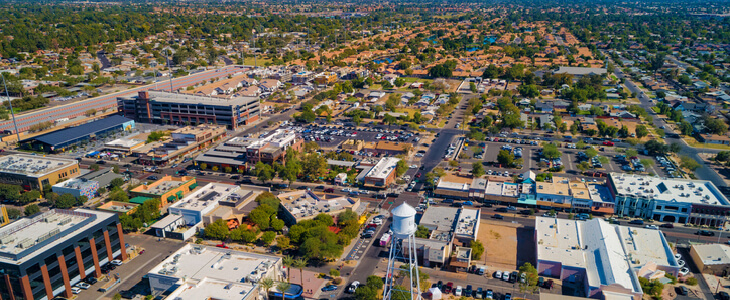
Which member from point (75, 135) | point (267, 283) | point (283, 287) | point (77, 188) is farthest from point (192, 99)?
point (283, 287)

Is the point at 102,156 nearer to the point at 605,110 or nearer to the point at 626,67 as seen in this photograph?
the point at 605,110

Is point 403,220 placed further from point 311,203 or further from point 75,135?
point 75,135

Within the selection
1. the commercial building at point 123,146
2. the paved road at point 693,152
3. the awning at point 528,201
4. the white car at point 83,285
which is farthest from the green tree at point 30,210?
the paved road at point 693,152

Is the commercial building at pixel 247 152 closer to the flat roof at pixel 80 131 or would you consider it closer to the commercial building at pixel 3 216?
the commercial building at pixel 3 216

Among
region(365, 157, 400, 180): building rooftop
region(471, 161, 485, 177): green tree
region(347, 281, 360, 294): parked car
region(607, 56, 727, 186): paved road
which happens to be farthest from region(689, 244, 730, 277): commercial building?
region(365, 157, 400, 180): building rooftop

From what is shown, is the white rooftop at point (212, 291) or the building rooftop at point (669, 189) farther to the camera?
the building rooftop at point (669, 189)

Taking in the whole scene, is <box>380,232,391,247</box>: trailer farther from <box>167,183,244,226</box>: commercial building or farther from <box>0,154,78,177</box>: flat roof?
<box>0,154,78,177</box>: flat roof
